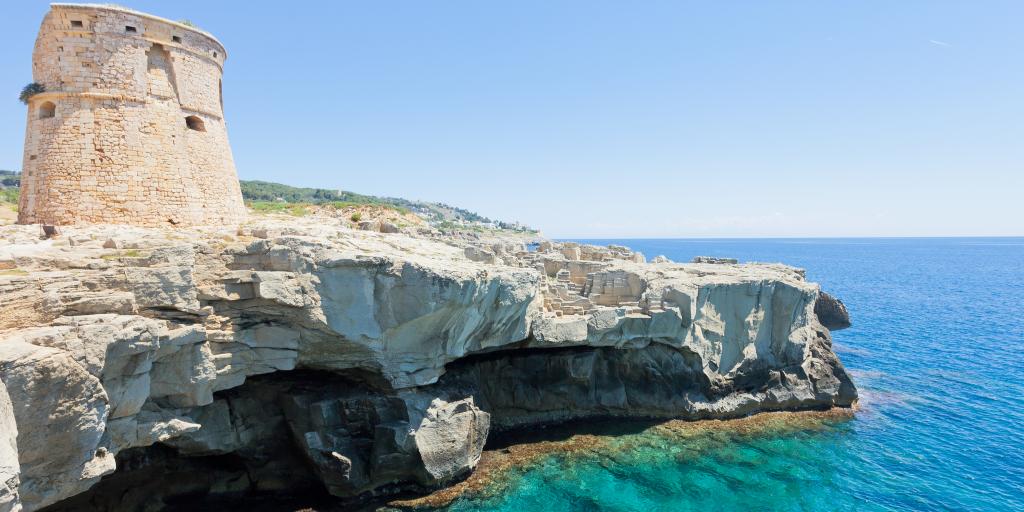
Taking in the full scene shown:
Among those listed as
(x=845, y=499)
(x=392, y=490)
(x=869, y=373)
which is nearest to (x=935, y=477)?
(x=845, y=499)

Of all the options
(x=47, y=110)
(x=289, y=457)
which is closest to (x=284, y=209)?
(x=47, y=110)

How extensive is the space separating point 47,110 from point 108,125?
228 cm

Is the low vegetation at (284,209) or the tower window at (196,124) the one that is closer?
the tower window at (196,124)

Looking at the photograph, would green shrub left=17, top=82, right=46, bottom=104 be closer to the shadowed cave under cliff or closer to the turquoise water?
the shadowed cave under cliff

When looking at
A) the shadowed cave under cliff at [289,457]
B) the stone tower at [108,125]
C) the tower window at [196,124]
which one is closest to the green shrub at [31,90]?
the stone tower at [108,125]

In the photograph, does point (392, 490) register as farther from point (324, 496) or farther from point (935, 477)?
point (935, 477)

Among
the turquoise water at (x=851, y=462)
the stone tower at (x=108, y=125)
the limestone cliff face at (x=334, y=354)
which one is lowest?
the turquoise water at (x=851, y=462)

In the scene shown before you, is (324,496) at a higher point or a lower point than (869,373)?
lower

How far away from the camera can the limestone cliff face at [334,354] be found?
10.8 m

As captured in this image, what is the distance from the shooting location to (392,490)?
17047 millimetres

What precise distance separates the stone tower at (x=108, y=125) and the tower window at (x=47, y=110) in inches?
1.0

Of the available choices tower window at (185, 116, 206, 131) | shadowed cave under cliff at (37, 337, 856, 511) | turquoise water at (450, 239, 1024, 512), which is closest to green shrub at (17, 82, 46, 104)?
tower window at (185, 116, 206, 131)

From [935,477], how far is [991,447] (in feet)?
15.4

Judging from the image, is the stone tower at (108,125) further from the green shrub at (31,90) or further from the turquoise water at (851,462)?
the turquoise water at (851,462)
